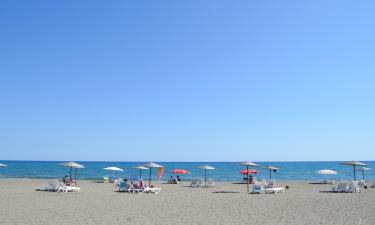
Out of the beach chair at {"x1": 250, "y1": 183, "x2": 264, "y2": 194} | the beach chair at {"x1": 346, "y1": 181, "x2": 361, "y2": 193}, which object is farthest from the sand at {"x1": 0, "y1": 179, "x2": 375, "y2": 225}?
the beach chair at {"x1": 346, "y1": 181, "x2": 361, "y2": 193}

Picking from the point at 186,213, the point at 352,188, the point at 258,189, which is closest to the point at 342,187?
the point at 352,188

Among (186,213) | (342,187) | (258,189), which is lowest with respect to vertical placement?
(186,213)

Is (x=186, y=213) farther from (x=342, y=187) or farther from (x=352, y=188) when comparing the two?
(x=352, y=188)

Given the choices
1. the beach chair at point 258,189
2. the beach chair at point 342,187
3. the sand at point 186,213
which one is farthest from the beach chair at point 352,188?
the sand at point 186,213

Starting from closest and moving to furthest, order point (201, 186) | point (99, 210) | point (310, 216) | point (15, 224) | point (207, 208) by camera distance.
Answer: point (15, 224) < point (310, 216) < point (99, 210) < point (207, 208) < point (201, 186)

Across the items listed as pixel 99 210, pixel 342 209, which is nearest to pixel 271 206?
pixel 342 209

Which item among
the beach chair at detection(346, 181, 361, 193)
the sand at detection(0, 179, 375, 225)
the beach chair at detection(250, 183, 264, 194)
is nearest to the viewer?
the sand at detection(0, 179, 375, 225)

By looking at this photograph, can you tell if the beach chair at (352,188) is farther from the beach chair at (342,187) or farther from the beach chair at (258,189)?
the beach chair at (258,189)

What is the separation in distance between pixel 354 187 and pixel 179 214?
12438mm

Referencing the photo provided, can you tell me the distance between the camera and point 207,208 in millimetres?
12945

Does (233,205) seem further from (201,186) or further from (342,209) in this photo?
(201,186)

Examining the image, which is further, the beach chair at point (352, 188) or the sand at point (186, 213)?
the beach chair at point (352, 188)

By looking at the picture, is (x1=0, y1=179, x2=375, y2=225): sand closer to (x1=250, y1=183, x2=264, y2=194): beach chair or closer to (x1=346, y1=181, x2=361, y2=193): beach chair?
(x1=250, y1=183, x2=264, y2=194): beach chair

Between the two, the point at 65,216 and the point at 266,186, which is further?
the point at 266,186
